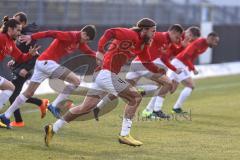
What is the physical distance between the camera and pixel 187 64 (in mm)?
15609

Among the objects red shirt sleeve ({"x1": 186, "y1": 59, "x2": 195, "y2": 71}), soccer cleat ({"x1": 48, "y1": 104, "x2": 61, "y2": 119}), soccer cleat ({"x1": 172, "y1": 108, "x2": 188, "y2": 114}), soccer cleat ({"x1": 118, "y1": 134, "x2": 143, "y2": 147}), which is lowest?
soccer cleat ({"x1": 172, "y1": 108, "x2": 188, "y2": 114})

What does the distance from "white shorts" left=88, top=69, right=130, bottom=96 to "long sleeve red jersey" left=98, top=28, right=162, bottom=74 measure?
10 cm

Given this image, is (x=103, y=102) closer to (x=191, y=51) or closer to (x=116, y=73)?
(x=191, y=51)

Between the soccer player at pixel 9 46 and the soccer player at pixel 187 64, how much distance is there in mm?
4368

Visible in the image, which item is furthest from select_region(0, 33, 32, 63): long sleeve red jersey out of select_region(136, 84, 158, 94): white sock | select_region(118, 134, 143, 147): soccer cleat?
select_region(136, 84, 158, 94): white sock

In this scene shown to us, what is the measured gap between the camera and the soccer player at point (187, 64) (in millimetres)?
15336

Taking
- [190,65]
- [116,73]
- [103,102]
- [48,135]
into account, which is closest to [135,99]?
[116,73]

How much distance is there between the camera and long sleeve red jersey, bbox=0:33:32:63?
1167 centimetres

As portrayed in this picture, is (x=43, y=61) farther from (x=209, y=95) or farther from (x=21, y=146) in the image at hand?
(x=209, y=95)

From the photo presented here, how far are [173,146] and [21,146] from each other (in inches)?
93.2

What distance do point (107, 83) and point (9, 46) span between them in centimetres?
215

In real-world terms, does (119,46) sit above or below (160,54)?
above

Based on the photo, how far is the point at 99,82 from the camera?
34.8 feet

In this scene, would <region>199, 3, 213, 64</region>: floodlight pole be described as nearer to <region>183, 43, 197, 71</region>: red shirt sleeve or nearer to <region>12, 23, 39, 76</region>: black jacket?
<region>183, 43, 197, 71</region>: red shirt sleeve
